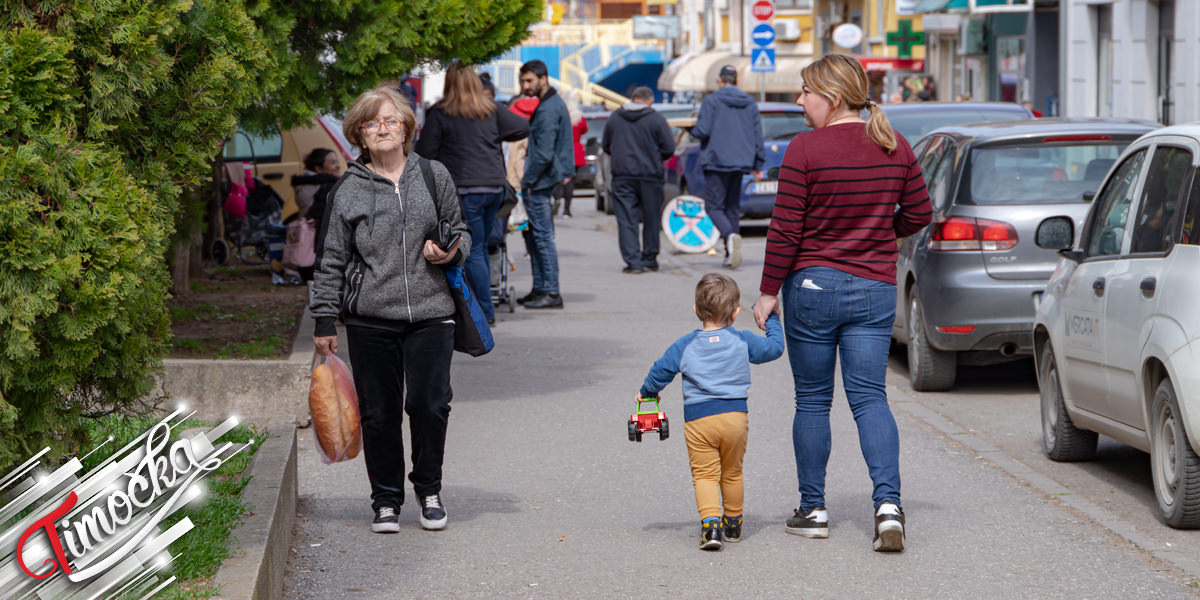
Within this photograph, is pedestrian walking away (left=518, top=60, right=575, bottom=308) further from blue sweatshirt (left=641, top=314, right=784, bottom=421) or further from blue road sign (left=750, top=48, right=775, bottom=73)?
blue road sign (left=750, top=48, right=775, bottom=73)

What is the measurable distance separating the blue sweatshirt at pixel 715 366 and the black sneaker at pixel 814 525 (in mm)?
555

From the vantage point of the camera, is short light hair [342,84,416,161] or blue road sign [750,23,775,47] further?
blue road sign [750,23,775,47]

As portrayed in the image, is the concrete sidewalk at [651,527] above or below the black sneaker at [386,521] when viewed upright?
below

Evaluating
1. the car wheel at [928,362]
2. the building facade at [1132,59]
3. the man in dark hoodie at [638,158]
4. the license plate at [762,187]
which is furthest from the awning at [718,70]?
the car wheel at [928,362]

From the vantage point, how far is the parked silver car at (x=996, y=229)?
9188 mm

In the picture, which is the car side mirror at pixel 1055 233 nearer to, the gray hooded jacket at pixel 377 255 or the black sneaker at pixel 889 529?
the black sneaker at pixel 889 529

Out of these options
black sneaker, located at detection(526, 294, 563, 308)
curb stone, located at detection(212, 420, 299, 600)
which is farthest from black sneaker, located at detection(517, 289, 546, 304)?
curb stone, located at detection(212, 420, 299, 600)

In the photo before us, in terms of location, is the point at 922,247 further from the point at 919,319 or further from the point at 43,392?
the point at 43,392

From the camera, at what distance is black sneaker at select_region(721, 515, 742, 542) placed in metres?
5.99

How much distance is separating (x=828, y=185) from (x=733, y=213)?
36.1ft

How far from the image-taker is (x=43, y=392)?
4637 millimetres

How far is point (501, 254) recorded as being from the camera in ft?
42.6

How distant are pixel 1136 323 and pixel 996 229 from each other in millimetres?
2736

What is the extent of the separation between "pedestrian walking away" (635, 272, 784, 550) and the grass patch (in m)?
1.46
